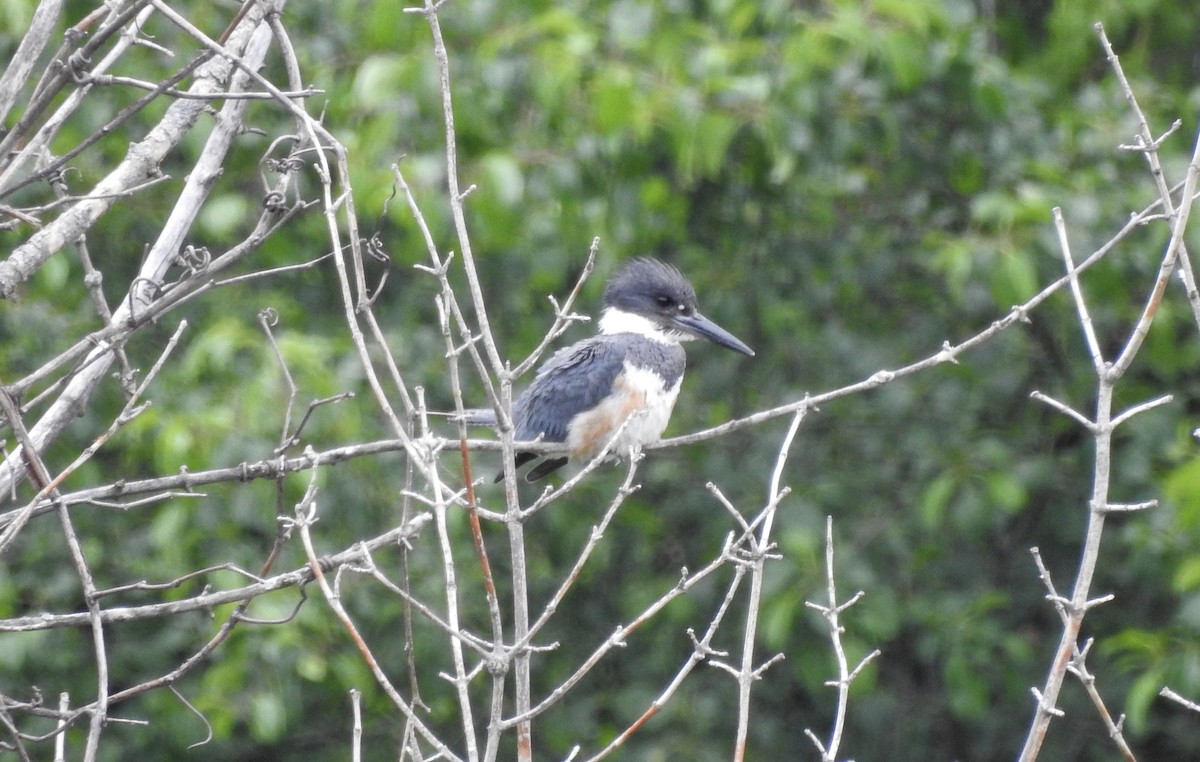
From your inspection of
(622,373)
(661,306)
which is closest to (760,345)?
(661,306)

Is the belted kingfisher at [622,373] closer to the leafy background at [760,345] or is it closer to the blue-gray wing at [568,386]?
the blue-gray wing at [568,386]

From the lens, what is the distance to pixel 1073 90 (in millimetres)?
4840

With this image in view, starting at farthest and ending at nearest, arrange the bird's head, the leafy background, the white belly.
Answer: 1. the bird's head
2. the leafy background
3. the white belly

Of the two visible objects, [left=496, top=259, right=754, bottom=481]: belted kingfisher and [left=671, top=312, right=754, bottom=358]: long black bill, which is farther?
[left=671, top=312, right=754, bottom=358]: long black bill

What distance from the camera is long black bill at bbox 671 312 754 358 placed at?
3.75 m

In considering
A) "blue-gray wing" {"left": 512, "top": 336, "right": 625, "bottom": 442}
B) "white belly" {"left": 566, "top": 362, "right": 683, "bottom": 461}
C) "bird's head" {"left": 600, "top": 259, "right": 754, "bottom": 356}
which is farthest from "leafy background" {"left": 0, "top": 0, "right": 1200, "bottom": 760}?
"white belly" {"left": 566, "top": 362, "right": 683, "bottom": 461}

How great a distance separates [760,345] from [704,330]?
0.88 meters

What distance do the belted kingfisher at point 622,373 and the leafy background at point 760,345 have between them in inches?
A: 9.5

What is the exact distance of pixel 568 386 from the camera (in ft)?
12.0

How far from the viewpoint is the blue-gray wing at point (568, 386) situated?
3605 millimetres

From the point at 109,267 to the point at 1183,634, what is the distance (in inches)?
121

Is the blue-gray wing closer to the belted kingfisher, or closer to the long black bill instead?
the belted kingfisher

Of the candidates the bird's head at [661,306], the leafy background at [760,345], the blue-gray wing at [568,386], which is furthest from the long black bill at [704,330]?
the leafy background at [760,345]

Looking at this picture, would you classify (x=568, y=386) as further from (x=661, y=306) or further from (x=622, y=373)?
(x=661, y=306)
